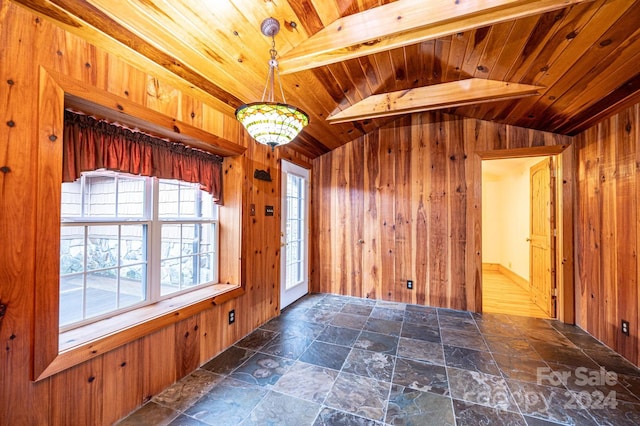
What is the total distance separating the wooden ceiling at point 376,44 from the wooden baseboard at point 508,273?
3.09 metres

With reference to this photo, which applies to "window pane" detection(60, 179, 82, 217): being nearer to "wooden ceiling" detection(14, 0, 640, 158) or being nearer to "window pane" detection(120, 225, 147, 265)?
"window pane" detection(120, 225, 147, 265)

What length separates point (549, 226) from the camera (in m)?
3.28

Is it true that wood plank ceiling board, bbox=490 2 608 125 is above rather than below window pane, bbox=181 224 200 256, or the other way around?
above

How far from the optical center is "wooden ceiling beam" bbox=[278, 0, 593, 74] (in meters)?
1.41

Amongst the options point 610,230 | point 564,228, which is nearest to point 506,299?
point 564,228

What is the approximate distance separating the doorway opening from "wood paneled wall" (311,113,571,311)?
1.88ft

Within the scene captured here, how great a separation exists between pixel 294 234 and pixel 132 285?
2.28m

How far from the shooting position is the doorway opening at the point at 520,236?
329 cm

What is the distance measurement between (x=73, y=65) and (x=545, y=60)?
312 centimetres

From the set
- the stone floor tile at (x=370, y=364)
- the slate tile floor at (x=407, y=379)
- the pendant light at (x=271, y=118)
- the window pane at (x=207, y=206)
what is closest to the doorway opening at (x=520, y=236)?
the slate tile floor at (x=407, y=379)

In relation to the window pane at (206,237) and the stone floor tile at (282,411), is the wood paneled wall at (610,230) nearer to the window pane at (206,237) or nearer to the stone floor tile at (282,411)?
the stone floor tile at (282,411)

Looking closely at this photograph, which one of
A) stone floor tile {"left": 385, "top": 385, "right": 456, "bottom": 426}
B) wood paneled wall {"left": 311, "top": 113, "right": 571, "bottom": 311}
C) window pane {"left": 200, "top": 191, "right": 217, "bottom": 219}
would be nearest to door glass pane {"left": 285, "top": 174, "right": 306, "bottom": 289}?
wood paneled wall {"left": 311, "top": 113, "right": 571, "bottom": 311}

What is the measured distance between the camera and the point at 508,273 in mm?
5352

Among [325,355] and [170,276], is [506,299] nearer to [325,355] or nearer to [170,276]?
[325,355]
